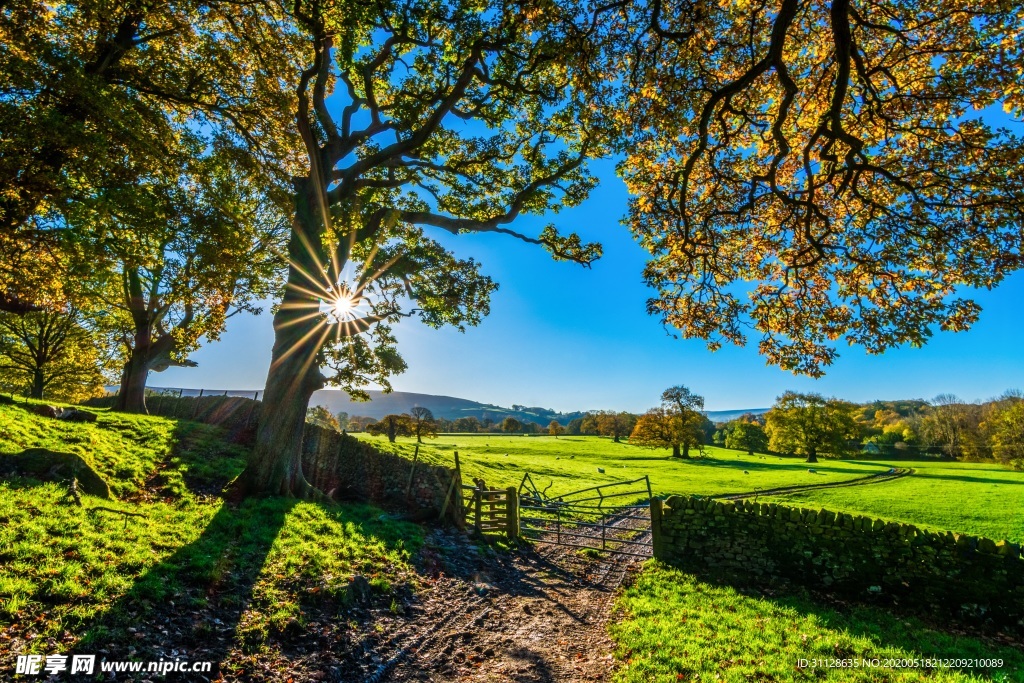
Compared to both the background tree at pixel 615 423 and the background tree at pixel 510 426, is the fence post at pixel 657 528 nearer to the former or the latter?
the background tree at pixel 615 423

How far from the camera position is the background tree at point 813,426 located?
199 ft

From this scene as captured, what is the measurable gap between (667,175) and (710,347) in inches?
177

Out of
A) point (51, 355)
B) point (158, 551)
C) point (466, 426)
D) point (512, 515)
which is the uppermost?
point (51, 355)

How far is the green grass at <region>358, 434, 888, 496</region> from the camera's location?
28786mm

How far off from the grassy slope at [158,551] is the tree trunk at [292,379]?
1.14m

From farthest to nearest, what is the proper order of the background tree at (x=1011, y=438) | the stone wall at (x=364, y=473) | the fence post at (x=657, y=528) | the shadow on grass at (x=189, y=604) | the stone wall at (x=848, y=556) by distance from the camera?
1. the background tree at (x=1011, y=438)
2. the stone wall at (x=364, y=473)
3. the fence post at (x=657, y=528)
4. the stone wall at (x=848, y=556)
5. the shadow on grass at (x=189, y=604)

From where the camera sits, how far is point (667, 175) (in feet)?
32.9

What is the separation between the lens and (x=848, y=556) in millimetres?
9922

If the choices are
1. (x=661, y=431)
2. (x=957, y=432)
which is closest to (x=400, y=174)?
(x=661, y=431)

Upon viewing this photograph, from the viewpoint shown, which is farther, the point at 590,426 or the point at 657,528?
the point at 590,426

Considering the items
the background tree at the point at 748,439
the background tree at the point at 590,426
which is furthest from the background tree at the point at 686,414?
the background tree at the point at 590,426

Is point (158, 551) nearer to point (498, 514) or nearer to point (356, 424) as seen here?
point (498, 514)

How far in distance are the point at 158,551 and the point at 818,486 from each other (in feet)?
147

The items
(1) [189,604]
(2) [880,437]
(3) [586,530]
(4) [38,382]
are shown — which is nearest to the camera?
(1) [189,604]
